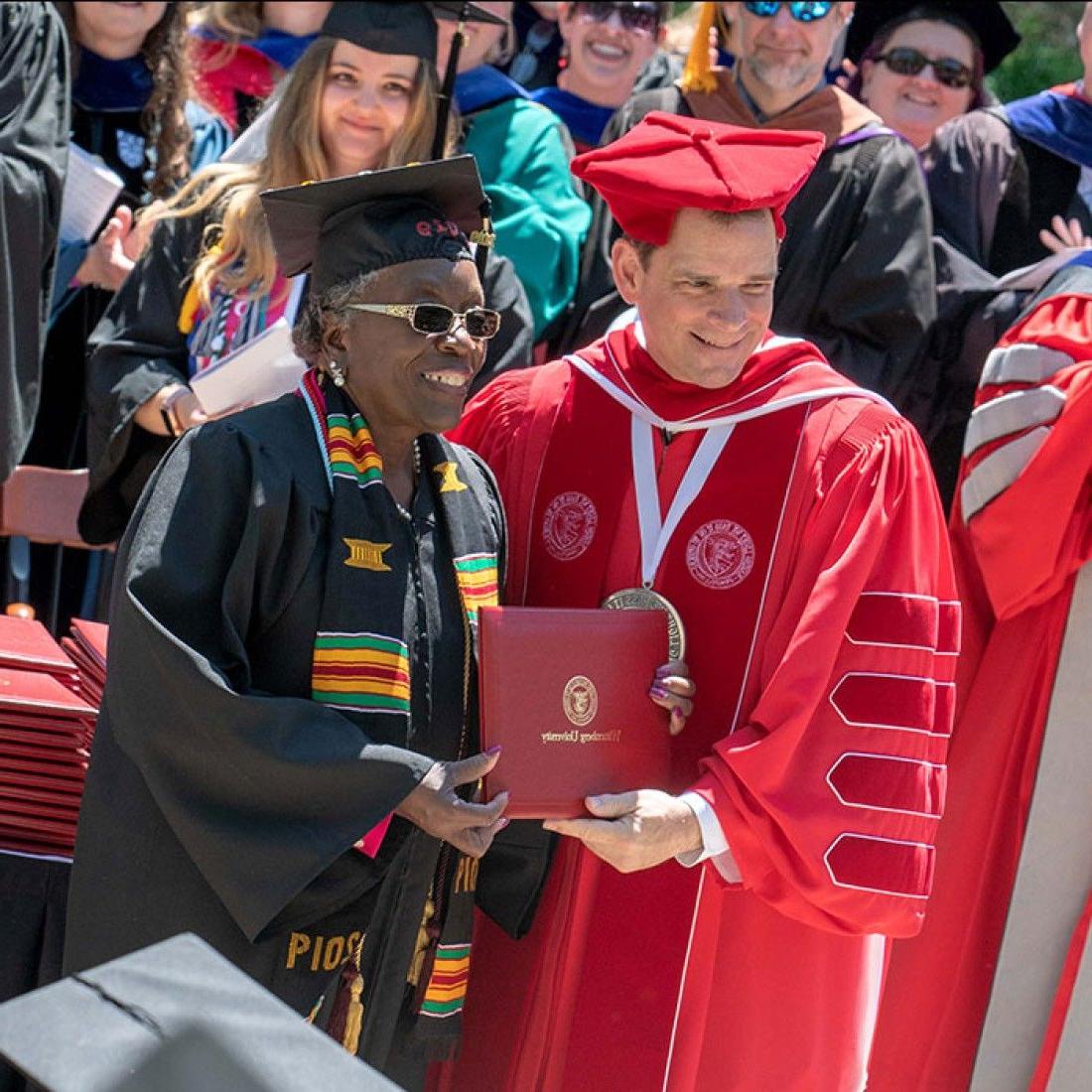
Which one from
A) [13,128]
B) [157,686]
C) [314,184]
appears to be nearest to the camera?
[157,686]

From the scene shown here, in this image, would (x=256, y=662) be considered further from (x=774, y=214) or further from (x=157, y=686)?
(x=774, y=214)

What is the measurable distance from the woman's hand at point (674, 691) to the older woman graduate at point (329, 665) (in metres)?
0.33

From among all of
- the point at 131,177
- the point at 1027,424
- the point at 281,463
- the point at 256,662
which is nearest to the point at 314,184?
the point at 281,463

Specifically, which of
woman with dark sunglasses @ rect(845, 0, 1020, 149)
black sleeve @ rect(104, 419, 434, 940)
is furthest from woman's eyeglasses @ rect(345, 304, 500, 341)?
woman with dark sunglasses @ rect(845, 0, 1020, 149)

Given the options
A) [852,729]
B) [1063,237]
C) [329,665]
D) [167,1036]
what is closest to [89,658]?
[329,665]

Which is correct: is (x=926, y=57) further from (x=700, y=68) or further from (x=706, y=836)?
(x=706, y=836)

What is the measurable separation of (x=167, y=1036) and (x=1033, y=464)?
2.76m

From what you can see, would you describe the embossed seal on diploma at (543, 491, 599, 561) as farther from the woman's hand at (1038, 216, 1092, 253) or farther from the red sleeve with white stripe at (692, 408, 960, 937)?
the woman's hand at (1038, 216, 1092, 253)

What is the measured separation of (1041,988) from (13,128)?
3.53m

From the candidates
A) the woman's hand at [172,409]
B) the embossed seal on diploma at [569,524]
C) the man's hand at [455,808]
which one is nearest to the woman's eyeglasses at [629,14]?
the woman's hand at [172,409]

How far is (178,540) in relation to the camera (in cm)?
319

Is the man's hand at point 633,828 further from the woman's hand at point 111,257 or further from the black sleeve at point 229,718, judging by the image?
the woman's hand at point 111,257

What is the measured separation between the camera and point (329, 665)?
3.27m

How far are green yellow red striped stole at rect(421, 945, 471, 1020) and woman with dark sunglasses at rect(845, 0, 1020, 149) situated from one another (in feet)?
11.9
